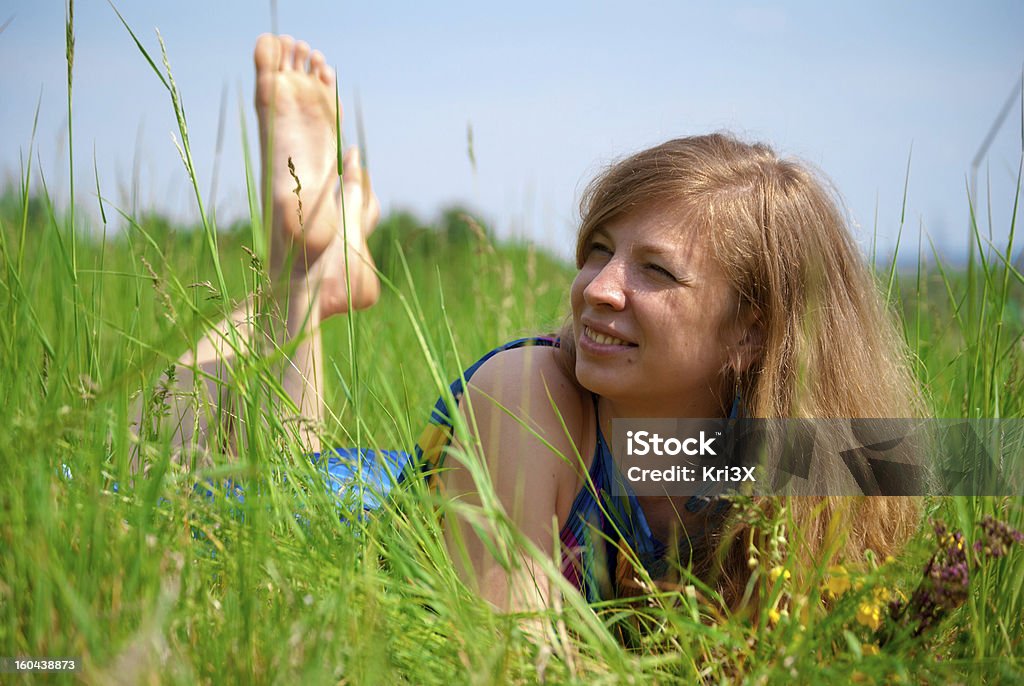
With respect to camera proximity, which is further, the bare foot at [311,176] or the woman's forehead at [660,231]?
the bare foot at [311,176]

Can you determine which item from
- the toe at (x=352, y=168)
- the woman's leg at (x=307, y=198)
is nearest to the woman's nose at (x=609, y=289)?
the woman's leg at (x=307, y=198)

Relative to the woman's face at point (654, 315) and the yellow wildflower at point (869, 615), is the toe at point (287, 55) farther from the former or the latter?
the yellow wildflower at point (869, 615)

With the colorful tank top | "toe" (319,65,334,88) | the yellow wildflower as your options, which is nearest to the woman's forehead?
the colorful tank top

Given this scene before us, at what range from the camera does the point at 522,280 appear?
13.5 ft

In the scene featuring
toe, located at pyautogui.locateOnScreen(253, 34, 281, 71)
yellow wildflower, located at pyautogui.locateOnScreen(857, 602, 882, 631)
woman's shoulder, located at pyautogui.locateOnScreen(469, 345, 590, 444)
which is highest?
toe, located at pyautogui.locateOnScreen(253, 34, 281, 71)

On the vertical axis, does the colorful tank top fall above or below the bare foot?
below

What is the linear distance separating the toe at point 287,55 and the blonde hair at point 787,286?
1738mm

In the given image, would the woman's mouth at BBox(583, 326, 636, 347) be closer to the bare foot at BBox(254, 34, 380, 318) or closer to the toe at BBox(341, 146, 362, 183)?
the bare foot at BBox(254, 34, 380, 318)

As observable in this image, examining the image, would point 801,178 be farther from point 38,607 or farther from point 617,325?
point 38,607

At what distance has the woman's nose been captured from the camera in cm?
169

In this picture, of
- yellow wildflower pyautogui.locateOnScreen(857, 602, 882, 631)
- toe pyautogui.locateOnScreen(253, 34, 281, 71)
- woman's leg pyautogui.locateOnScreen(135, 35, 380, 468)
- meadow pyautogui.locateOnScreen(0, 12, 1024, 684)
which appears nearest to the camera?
meadow pyautogui.locateOnScreen(0, 12, 1024, 684)

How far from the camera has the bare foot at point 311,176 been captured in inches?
109

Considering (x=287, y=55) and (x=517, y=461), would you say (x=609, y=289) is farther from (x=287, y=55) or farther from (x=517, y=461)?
(x=287, y=55)

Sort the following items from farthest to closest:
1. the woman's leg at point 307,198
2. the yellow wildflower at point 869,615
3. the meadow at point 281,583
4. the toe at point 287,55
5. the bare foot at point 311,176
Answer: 1. the toe at point 287,55
2. the bare foot at point 311,176
3. the woman's leg at point 307,198
4. the yellow wildflower at point 869,615
5. the meadow at point 281,583
